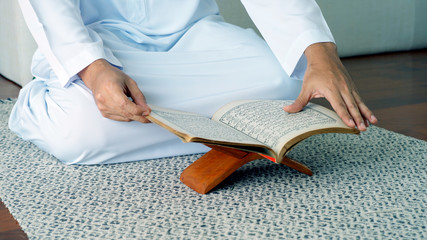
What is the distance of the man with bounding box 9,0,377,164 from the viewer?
1.19m

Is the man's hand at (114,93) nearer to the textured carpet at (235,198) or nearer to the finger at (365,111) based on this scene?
the textured carpet at (235,198)

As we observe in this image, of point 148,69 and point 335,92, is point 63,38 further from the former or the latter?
point 335,92

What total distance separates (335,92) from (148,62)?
1.67 ft

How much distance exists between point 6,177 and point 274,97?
2.28 ft

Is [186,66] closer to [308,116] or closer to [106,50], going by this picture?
[106,50]

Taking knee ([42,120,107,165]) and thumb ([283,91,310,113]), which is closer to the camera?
thumb ([283,91,310,113])

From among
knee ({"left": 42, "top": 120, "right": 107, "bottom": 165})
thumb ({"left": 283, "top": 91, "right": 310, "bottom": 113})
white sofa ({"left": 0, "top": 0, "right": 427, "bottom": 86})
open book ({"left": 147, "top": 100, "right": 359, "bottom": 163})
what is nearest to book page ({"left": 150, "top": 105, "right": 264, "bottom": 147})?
open book ({"left": 147, "top": 100, "right": 359, "bottom": 163})

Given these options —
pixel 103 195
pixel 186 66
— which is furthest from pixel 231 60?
pixel 103 195

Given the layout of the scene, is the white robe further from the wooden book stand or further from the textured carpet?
the wooden book stand

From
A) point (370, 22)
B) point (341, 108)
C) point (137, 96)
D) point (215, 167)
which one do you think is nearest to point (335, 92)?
point (341, 108)

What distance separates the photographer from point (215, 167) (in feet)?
3.77

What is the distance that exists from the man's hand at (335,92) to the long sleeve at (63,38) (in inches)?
17.9

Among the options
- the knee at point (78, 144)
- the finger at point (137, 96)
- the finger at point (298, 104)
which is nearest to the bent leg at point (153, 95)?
the knee at point (78, 144)

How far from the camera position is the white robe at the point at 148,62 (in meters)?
1.29
